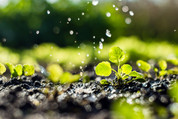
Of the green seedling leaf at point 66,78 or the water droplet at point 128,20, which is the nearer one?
the green seedling leaf at point 66,78

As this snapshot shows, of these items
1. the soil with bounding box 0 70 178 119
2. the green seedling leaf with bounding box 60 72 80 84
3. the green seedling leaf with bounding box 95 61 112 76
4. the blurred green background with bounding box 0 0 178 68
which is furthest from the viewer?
the blurred green background with bounding box 0 0 178 68

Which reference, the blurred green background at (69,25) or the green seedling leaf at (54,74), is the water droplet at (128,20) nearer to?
the blurred green background at (69,25)

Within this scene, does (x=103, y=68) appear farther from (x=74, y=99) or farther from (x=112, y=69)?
(x=74, y=99)

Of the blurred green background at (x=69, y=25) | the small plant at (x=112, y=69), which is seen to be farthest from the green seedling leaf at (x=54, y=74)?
the blurred green background at (x=69, y=25)

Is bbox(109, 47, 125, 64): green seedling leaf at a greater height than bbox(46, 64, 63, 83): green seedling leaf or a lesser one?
greater

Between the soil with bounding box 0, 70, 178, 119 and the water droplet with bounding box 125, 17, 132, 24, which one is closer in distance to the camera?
the soil with bounding box 0, 70, 178, 119

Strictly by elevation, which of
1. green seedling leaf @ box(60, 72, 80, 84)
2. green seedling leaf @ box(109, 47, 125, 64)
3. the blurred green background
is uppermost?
the blurred green background

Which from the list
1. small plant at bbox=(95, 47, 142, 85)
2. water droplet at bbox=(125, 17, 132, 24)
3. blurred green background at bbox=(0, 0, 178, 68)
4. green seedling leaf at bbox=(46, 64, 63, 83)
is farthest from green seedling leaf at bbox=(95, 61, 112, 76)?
water droplet at bbox=(125, 17, 132, 24)

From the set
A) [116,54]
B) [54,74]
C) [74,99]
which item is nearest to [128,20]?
Result: [54,74]

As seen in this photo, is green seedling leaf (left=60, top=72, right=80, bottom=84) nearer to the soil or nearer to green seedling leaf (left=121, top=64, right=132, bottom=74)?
the soil
